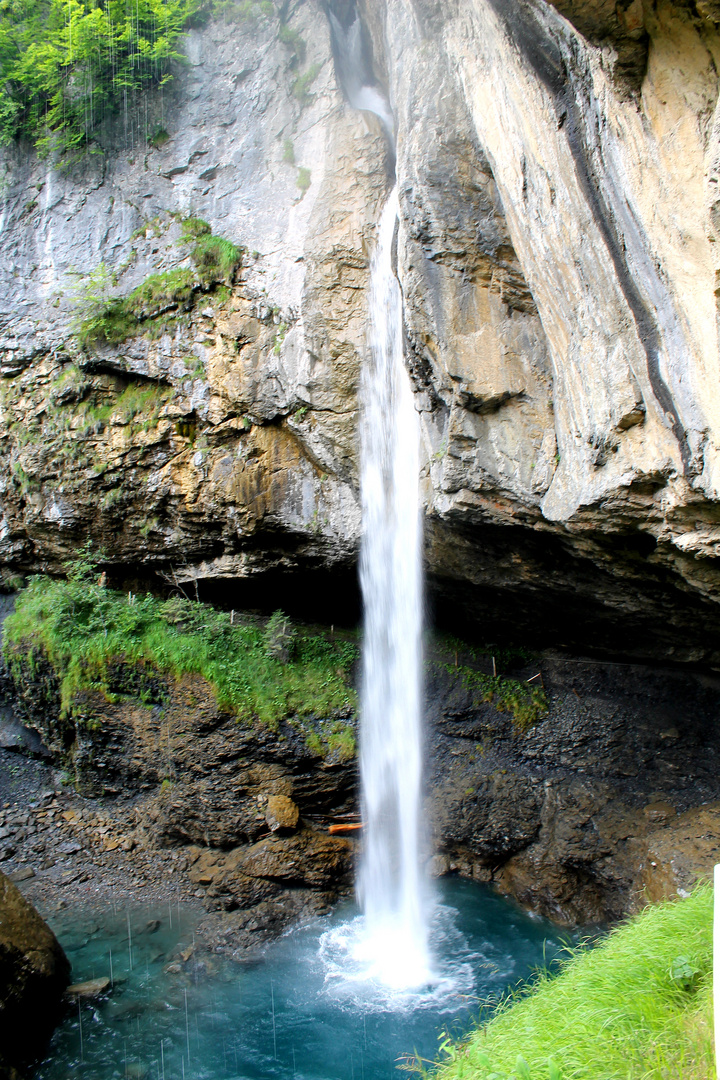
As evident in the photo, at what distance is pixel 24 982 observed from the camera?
6.02m

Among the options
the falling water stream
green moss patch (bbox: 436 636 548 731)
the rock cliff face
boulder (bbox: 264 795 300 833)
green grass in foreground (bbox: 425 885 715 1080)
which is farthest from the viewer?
green moss patch (bbox: 436 636 548 731)

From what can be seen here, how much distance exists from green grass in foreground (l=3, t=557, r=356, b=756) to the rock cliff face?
80cm

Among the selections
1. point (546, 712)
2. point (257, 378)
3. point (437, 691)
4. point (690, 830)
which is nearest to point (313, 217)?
point (257, 378)

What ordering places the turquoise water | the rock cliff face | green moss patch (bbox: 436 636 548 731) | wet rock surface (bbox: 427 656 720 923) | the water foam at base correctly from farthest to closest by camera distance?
green moss patch (bbox: 436 636 548 731) < wet rock surface (bbox: 427 656 720 923) < the water foam at base < the turquoise water < the rock cliff face

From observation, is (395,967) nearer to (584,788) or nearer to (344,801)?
(344,801)

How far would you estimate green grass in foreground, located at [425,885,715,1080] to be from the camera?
3.24 m

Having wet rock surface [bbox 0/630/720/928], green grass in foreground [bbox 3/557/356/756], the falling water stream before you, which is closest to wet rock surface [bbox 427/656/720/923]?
wet rock surface [bbox 0/630/720/928]

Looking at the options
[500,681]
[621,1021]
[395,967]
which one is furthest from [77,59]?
[621,1021]

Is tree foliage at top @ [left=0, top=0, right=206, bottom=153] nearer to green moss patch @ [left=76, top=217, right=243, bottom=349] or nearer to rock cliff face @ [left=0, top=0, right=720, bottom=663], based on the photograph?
rock cliff face @ [left=0, top=0, right=720, bottom=663]

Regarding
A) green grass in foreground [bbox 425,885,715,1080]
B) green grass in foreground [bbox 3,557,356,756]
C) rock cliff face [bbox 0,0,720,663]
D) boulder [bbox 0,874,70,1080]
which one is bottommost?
boulder [bbox 0,874,70,1080]

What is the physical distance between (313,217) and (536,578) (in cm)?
631

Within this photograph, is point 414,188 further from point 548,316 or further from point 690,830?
point 690,830

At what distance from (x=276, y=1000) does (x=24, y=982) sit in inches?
93.9

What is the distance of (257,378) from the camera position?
944 centimetres
